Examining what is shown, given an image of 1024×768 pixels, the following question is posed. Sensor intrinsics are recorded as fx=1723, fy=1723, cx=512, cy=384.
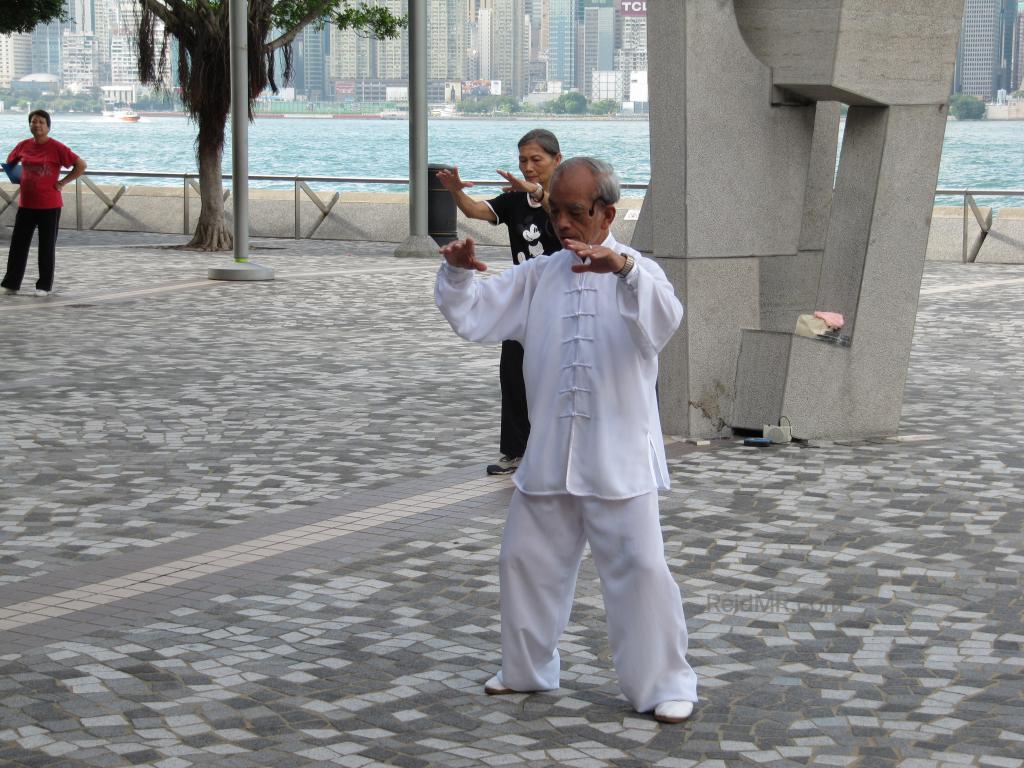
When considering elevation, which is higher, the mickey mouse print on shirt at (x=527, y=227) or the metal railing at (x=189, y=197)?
the mickey mouse print on shirt at (x=527, y=227)

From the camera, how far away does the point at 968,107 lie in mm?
130500

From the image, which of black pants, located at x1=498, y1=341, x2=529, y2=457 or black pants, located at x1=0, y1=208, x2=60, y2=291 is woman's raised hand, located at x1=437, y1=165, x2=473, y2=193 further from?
black pants, located at x1=0, y1=208, x2=60, y2=291

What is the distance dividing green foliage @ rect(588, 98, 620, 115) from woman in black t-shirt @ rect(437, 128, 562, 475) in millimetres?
133046

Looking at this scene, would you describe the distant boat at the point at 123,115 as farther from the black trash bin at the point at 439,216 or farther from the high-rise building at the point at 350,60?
the black trash bin at the point at 439,216

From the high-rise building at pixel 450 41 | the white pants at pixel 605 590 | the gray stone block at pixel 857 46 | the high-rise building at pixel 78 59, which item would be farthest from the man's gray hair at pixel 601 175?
the high-rise building at pixel 78 59

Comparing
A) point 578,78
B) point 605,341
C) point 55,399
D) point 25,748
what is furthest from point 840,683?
point 578,78

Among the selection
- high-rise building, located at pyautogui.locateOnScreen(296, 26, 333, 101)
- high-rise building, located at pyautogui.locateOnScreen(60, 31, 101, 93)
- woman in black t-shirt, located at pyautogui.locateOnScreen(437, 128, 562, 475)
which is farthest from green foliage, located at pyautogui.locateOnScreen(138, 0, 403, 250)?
high-rise building, located at pyautogui.locateOnScreen(60, 31, 101, 93)

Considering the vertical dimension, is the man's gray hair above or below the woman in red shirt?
above

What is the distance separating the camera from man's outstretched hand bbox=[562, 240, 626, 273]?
14.3ft

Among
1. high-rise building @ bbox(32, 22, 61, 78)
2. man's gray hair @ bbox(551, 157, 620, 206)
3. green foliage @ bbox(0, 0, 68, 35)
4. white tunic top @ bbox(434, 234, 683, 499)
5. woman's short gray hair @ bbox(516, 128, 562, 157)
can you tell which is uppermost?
Result: green foliage @ bbox(0, 0, 68, 35)

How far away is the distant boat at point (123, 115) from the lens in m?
171

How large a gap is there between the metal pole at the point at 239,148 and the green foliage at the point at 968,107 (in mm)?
111512

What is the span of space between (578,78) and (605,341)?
138 m

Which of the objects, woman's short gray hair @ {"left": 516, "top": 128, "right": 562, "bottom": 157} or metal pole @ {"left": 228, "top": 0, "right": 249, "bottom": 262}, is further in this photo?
metal pole @ {"left": 228, "top": 0, "right": 249, "bottom": 262}
